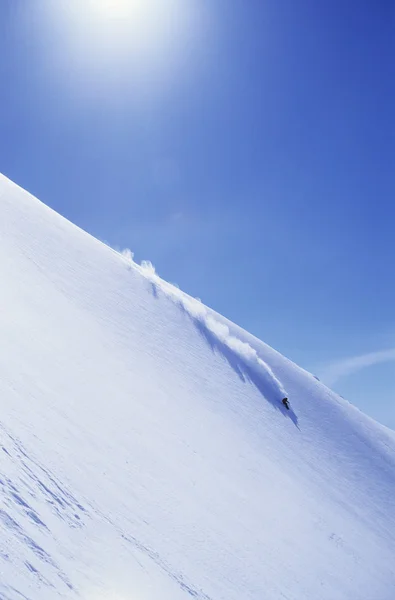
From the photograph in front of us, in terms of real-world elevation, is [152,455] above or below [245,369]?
below

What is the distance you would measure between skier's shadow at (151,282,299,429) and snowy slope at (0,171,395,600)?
5.8 inches

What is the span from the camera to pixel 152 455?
11.1 meters

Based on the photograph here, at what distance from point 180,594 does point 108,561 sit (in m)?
1.58

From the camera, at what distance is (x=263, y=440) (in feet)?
61.2

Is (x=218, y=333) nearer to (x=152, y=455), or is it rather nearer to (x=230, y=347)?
(x=230, y=347)

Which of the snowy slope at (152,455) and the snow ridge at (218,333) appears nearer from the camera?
the snowy slope at (152,455)

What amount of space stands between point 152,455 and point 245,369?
14.8 m

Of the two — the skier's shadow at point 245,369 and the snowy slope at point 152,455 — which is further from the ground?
the skier's shadow at point 245,369

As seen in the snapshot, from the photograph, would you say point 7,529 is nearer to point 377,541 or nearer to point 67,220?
point 377,541

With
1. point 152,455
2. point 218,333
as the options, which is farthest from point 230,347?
point 152,455

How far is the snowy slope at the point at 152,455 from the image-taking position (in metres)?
6.60

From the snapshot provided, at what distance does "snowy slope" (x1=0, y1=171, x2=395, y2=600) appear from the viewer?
660cm

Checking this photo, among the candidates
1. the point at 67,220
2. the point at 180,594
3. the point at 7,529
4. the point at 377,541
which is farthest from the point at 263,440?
the point at 67,220

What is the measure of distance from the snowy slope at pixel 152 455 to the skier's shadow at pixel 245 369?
15 centimetres
